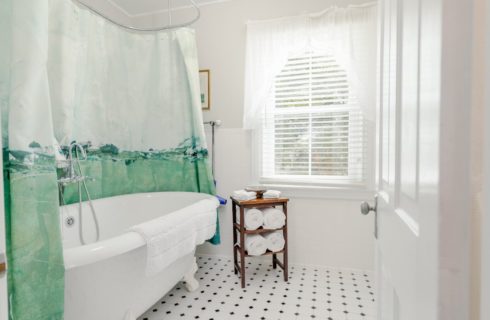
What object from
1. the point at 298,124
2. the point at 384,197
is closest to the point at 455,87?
the point at 384,197

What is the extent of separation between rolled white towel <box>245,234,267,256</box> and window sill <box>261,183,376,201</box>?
0.55 metres

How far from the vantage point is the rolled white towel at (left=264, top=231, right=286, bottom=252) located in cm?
213

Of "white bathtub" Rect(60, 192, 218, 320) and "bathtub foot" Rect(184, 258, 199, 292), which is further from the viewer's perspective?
"bathtub foot" Rect(184, 258, 199, 292)

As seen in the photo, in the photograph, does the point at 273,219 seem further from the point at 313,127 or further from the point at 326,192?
the point at 313,127

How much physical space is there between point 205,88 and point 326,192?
1.57 meters

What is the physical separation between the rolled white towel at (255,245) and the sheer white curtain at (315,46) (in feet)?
3.33

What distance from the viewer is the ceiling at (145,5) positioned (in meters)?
2.59

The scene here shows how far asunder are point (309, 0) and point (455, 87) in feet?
7.94

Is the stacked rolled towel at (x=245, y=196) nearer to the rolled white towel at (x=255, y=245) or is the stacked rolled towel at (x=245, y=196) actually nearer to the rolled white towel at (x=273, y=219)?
the rolled white towel at (x=273, y=219)

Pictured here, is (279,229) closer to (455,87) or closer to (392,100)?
(392,100)

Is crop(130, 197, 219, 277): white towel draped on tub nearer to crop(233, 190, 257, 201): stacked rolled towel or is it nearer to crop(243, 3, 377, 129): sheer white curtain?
crop(233, 190, 257, 201): stacked rolled towel

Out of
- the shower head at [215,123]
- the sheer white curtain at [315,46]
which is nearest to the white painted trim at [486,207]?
the sheer white curtain at [315,46]

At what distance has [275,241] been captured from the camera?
2.14m

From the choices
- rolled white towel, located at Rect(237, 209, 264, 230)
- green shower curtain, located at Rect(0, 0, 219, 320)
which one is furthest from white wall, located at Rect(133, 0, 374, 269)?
rolled white towel, located at Rect(237, 209, 264, 230)
